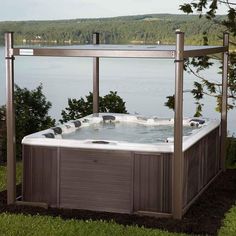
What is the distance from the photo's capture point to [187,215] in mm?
5867

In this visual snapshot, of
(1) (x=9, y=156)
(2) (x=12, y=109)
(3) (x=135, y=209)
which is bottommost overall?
(3) (x=135, y=209)

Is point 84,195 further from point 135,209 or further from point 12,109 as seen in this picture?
point 12,109

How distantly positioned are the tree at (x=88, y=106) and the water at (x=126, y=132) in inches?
55.0

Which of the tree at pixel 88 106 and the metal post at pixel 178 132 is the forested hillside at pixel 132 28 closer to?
the tree at pixel 88 106

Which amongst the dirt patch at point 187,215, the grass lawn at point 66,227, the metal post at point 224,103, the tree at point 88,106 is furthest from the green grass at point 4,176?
the metal post at point 224,103

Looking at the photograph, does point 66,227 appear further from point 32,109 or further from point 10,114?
point 32,109

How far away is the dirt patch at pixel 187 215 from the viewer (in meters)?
5.52

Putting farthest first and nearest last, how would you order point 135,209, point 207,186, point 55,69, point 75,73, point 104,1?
1. point 55,69
2. point 75,73
3. point 104,1
4. point 207,186
5. point 135,209

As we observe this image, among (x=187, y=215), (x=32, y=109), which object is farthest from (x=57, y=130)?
(x=32, y=109)

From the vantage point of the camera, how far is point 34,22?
11.1 metres

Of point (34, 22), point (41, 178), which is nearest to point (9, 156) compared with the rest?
point (41, 178)

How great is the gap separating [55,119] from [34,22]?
88.5 inches

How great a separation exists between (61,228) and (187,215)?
1.15 m

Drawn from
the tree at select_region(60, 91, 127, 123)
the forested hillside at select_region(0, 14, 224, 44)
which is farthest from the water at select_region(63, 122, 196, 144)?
the forested hillside at select_region(0, 14, 224, 44)
